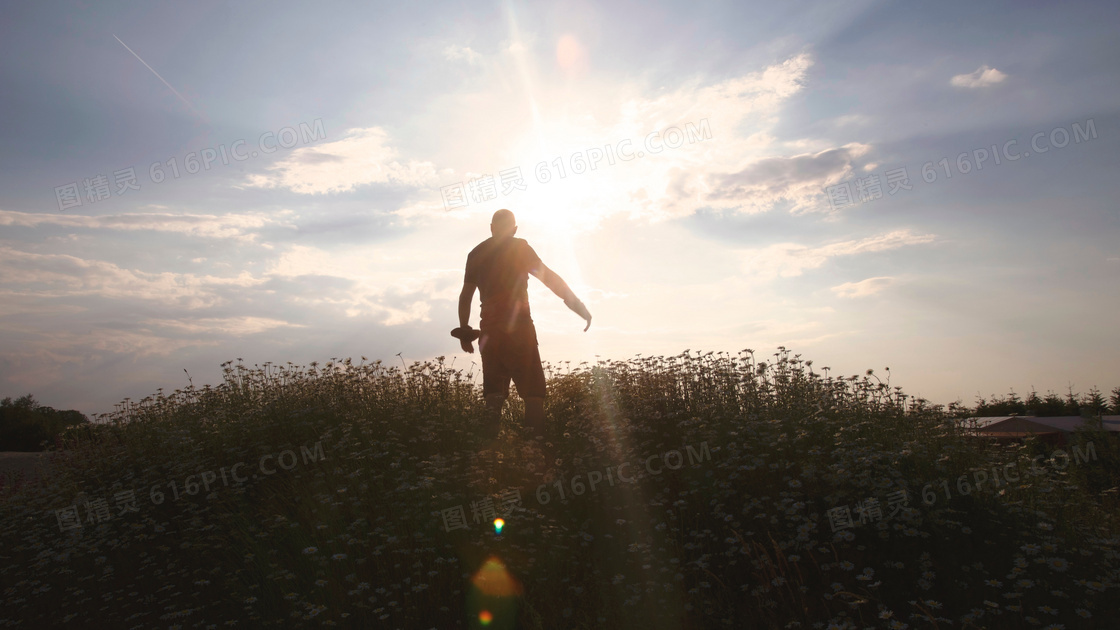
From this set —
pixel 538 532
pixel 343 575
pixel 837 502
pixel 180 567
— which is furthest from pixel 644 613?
pixel 180 567

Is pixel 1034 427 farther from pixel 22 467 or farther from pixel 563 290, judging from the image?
pixel 22 467

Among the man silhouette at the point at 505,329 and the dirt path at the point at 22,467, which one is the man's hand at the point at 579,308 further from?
the dirt path at the point at 22,467

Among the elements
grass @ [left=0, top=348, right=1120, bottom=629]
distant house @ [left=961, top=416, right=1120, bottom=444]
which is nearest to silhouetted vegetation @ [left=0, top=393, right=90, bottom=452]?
grass @ [left=0, top=348, right=1120, bottom=629]

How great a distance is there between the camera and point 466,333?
8062 mm

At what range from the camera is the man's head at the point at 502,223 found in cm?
814

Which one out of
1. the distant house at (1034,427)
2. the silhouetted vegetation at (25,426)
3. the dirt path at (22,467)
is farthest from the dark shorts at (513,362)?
the silhouetted vegetation at (25,426)

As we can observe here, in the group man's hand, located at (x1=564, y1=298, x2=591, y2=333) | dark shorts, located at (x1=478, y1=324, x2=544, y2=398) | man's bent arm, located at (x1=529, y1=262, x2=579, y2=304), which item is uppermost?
man's bent arm, located at (x1=529, y1=262, x2=579, y2=304)

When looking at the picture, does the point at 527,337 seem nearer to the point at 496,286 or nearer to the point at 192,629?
the point at 496,286

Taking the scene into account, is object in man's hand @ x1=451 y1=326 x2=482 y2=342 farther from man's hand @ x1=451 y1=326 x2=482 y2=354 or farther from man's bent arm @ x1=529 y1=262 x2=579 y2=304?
man's bent arm @ x1=529 y1=262 x2=579 y2=304

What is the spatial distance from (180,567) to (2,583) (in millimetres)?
2280

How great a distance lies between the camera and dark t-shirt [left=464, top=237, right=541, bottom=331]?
798 centimetres

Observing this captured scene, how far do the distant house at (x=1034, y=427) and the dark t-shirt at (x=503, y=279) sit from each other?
512 cm

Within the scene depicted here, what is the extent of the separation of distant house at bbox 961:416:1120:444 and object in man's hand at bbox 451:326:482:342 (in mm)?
5565

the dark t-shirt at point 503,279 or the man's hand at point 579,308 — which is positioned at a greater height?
the dark t-shirt at point 503,279
